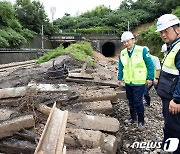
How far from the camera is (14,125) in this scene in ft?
11.3

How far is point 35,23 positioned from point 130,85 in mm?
35329

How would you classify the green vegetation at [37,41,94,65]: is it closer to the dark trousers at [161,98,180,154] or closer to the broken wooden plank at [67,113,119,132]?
the broken wooden plank at [67,113,119,132]

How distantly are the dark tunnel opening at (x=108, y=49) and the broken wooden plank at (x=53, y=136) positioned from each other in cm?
3928

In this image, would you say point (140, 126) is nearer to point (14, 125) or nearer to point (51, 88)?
point (51, 88)

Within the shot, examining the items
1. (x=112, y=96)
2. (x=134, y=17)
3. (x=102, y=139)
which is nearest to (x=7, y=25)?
(x=112, y=96)

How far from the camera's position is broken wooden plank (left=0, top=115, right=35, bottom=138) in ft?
11.0

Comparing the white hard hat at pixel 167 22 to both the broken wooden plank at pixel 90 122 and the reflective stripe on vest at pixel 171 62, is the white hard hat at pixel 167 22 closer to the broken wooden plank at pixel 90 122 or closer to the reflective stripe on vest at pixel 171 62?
the reflective stripe on vest at pixel 171 62

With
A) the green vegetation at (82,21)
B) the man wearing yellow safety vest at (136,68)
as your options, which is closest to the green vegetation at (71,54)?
the green vegetation at (82,21)

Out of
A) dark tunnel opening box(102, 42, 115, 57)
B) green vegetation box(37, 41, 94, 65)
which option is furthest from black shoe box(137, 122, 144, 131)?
dark tunnel opening box(102, 42, 115, 57)

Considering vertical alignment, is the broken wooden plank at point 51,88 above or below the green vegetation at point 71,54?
below

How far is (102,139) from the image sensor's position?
3.47 m

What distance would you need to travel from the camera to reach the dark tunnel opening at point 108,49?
42.6 metres

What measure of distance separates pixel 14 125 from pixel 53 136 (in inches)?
34.1

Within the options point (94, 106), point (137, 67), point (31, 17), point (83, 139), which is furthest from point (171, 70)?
point (31, 17)
